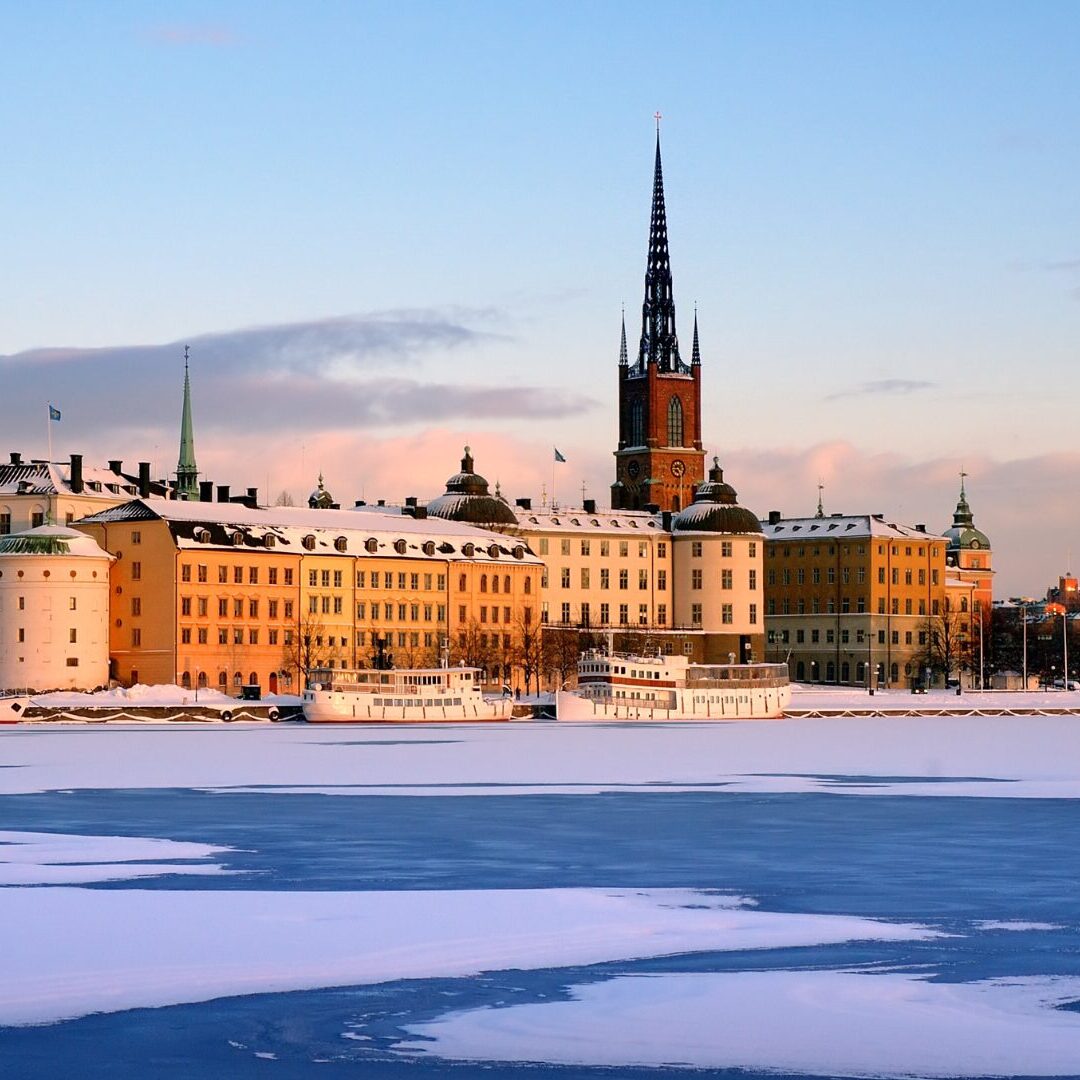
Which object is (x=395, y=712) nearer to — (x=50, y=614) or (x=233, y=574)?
(x=233, y=574)

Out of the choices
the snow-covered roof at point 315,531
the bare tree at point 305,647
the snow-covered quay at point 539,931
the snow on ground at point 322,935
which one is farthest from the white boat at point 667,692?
the snow on ground at point 322,935

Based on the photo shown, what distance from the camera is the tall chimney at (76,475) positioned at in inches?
6181

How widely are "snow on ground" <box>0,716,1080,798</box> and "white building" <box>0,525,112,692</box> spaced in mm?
25415

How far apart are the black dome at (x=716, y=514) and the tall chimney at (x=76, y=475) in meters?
55.1

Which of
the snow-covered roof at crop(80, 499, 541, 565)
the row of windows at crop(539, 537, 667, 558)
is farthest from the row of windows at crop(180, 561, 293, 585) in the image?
the row of windows at crop(539, 537, 667, 558)

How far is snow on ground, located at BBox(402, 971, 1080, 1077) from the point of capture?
20625 millimetres

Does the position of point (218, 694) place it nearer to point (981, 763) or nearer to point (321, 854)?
point (981, 763)

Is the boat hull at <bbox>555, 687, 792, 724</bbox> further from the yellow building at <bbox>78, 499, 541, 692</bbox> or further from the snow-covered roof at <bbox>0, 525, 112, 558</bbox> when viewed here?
the snow-covered roof at <bbox>0, 525, 112, 558</bbox>

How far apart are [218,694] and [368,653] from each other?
23.5 metres

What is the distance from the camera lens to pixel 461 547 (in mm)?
164375

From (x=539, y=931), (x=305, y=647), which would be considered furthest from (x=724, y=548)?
(x=539, y=931)

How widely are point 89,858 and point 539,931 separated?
35.9 feet

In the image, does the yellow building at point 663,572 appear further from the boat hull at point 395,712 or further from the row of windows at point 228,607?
the boat hull at point 395,712

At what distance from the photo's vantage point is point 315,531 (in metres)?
155
